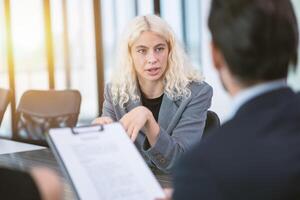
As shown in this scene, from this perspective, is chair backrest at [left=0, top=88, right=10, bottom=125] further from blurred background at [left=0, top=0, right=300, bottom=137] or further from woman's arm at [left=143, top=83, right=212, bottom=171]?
blurred background at [left=0, top=0, right=300, bottom=137]

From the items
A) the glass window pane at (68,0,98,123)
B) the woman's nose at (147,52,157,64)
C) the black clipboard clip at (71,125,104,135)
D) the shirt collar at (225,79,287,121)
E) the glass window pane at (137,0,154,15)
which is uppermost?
the shirt collar at (225,79,287,121)

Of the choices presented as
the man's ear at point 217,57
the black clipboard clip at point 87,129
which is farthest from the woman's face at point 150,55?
the man's ear at point 217,57

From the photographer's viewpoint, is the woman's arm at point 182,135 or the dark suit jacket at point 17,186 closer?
the dark suit jacket at point 17,186

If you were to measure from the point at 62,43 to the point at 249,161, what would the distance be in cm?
606

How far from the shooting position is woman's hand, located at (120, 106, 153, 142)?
1.49m

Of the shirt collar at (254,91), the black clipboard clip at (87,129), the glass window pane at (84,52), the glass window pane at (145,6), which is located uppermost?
the shirt collar at (254,91)

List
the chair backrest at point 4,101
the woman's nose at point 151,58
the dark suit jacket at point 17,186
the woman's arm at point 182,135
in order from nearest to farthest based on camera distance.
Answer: the dark suit jacket at point 17,186 → the woman's arm at point 182,135 → the woman's nose at point 151,58 → the chair backrest at point 4,101

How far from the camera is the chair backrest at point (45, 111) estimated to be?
277 centimetres

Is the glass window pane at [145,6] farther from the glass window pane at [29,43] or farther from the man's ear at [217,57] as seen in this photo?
the man's ear at [217,57]

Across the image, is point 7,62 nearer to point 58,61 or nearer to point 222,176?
point 58,61

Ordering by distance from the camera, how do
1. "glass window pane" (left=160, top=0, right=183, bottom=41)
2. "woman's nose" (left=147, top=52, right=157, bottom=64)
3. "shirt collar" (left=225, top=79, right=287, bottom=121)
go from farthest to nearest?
"glass window pane" (left=160, top=0, right=183, bottom=41) → "woman's nose" (left=147, top=52, right=157, bottom=64) → "shirt collar" (left=225, top=79, right=287, bottom=121)

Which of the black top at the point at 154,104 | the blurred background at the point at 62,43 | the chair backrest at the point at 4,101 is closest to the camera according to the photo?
the black top at the point at 154,104

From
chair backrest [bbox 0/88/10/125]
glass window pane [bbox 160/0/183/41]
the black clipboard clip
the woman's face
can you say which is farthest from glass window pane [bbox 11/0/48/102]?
the black clipboard clip

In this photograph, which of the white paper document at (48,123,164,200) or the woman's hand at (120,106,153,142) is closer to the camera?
the white paper document at (48,123,164,200)
